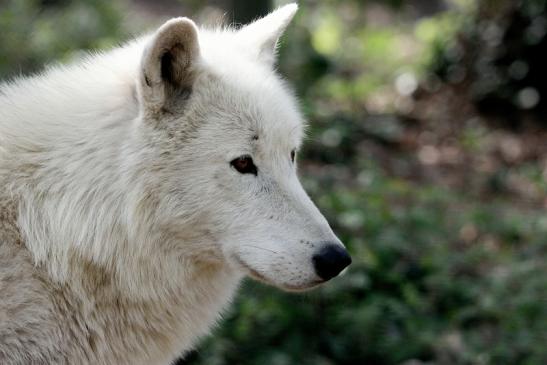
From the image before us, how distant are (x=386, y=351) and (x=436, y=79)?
22.2ft

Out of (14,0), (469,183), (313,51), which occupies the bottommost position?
(469,183)

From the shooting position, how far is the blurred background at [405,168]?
624 centimetres

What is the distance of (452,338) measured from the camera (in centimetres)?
637

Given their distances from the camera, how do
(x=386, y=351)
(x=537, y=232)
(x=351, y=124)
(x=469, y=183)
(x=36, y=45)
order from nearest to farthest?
1. (x=386, y=351)
2. (x=537, y=232)
3. (x=36, y=45)
4. (x=469, y=183)
5. (x=351, y=124)

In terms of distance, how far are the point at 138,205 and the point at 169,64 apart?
677 mm

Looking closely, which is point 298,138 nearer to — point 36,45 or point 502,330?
point 502,330

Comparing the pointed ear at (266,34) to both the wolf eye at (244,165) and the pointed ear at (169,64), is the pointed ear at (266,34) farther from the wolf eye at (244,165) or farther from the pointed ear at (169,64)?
the wolf eye at (244,165)

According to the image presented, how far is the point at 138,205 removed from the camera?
12.4 feet

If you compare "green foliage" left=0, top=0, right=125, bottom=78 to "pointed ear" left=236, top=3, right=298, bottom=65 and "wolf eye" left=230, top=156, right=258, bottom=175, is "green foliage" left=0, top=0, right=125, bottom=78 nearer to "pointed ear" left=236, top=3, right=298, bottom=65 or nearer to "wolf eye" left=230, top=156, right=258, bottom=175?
"pointed ear" left=236, top=3, right=298, bottom=65

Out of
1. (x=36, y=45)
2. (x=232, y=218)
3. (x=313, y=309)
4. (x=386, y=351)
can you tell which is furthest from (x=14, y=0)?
(x=232, y=218)

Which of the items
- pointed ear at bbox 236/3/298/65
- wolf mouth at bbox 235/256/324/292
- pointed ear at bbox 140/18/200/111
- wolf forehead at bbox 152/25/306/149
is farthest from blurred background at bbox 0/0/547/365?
wolf mouth at bbox 235/256/324/292

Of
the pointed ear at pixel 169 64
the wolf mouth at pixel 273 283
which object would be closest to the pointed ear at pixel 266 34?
the pointed ear at pixel 169 64

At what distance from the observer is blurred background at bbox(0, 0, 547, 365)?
20.5 ft

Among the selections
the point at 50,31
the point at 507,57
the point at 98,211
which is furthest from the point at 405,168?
the point at 98,211
